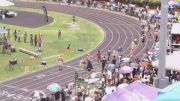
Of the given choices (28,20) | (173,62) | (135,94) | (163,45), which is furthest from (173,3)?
(163,45)

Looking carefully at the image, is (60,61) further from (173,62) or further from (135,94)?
(135,94)

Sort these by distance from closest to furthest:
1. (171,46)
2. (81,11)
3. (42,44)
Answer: (171,46) < (42,44) < (81,11)

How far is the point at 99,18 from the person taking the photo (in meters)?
61.2

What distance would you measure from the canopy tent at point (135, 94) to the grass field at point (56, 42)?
16518 millimetres

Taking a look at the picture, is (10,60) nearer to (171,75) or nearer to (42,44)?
(42,44)

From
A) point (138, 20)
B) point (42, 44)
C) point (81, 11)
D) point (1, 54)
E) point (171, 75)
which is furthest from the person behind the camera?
point (81, 11)

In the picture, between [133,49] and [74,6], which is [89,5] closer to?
[74,6]

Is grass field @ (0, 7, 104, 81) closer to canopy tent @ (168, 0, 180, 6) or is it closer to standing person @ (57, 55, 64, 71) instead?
standing person @ (57, 55, 64, 71)

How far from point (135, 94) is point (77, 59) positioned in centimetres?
2095

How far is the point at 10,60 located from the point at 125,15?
26703 mm

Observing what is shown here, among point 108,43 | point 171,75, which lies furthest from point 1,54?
point 171,75

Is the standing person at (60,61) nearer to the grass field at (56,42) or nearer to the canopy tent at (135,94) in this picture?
the grass field at (56,42)

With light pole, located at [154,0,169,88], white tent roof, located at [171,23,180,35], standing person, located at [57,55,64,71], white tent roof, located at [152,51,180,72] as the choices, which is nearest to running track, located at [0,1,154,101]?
standing person, located at [57,55,64,71]

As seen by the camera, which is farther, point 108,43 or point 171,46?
point 108,43
